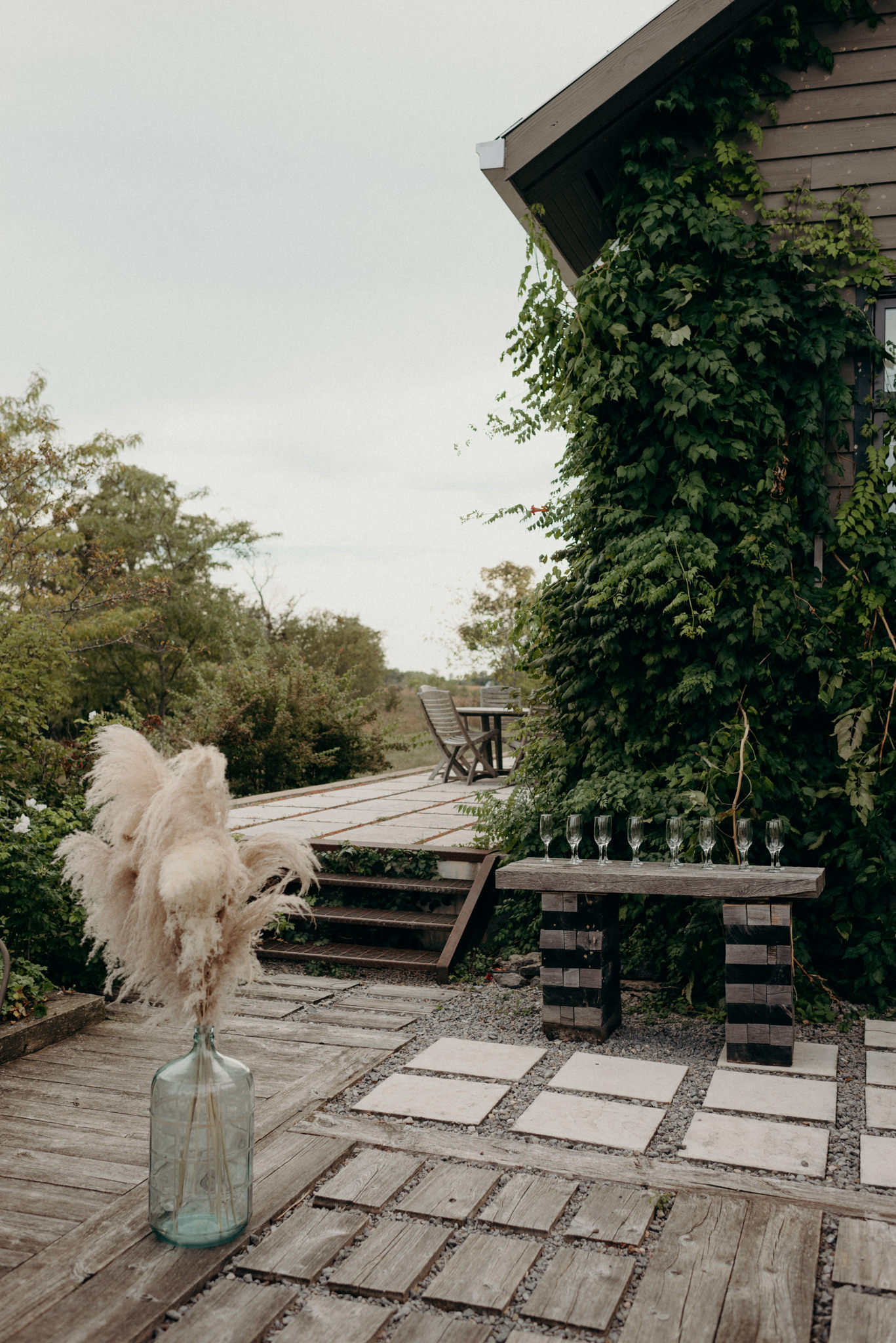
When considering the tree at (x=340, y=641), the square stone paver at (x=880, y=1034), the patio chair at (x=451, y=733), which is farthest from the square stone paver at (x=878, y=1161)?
the tree at (x=340, y=641)

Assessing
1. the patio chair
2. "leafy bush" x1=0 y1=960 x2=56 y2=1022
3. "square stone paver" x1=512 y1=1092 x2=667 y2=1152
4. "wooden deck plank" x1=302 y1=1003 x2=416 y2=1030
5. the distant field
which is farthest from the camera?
the distant field

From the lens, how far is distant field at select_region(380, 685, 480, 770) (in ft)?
53.3

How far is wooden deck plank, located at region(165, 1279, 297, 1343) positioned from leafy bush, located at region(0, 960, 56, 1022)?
6.08 feet

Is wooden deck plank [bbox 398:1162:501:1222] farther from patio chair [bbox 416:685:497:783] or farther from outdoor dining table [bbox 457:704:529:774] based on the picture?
patio chair [bbox 416:685:497:783]

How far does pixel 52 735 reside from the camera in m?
19.1

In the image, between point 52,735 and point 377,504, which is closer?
point 52,735

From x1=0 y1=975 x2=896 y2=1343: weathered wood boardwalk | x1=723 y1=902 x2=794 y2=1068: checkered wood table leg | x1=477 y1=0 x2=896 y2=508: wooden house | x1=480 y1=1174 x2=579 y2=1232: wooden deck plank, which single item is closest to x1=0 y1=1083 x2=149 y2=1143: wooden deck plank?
x1=0 y1=975 x2=896 y2=1343: weathered wood boardwalk

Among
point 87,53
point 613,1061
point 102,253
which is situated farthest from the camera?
point 102,253

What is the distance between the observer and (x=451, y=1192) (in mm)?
2594

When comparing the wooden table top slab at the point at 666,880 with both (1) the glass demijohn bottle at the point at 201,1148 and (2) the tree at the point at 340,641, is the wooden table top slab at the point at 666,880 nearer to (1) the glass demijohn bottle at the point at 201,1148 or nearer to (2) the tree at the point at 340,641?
(1) the glass demijohn bottle at the point at 201,1148

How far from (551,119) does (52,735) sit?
673 inches

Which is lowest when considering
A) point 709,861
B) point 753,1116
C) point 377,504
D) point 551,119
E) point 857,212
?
point 753,1116

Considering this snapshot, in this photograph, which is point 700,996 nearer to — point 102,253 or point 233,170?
point 233,170

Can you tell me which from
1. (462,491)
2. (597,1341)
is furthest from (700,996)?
(462,491)
